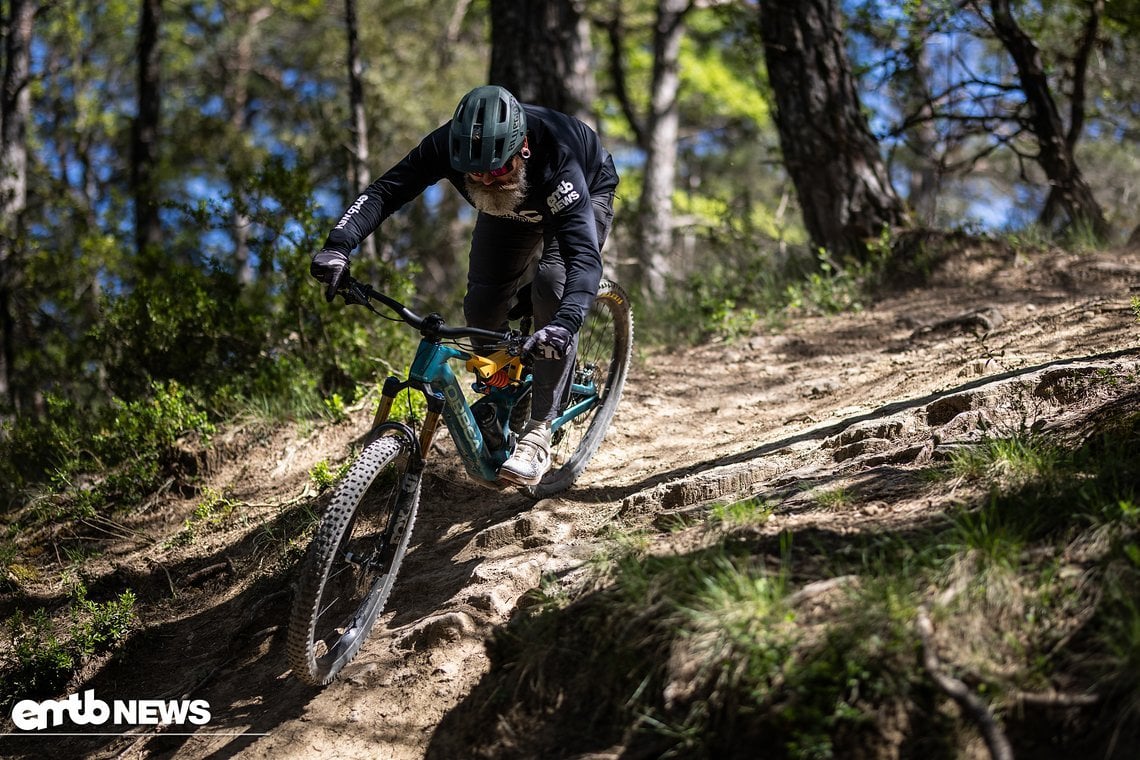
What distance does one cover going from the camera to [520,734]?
3406 millimetres

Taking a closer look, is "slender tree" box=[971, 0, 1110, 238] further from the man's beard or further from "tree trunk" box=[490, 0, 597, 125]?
the man's beard

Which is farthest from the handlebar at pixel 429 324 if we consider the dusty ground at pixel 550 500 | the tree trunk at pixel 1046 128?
the tree trunk at pixel 1046 128

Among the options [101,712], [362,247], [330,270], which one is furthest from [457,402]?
[362,247]

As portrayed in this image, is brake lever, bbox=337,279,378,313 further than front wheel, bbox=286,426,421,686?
Yes

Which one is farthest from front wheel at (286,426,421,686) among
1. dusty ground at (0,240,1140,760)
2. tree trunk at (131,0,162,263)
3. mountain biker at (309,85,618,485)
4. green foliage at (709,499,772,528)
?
tree trunk at (131,0,162,263)

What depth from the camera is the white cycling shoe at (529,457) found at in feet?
14.7

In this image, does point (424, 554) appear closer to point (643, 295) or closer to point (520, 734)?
point (520, 734)

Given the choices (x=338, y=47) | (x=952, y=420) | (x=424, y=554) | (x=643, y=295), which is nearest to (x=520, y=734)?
(x=424, y=554)

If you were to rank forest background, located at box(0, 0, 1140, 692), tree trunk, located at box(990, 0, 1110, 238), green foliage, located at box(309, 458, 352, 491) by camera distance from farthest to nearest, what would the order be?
tree trunk, located at box(990, 0, 1110, 238) → forest background, located at box(0, 0, 1140, 692) → green foliage, located at box(309, 458, 352, 491)

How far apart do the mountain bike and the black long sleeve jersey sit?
1.08ft

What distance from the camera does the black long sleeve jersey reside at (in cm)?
431

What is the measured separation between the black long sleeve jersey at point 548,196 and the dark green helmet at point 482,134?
31 centimetres

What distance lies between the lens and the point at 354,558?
167 inches

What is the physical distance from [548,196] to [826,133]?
531 centimetres
